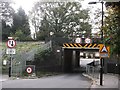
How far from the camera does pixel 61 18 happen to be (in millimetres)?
33750

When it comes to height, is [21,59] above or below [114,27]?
below

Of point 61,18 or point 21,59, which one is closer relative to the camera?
point 21,59

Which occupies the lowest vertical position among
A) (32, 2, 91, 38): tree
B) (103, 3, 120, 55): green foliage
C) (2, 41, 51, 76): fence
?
(2, 41, 51, 76): fence

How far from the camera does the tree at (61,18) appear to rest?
33.6 m

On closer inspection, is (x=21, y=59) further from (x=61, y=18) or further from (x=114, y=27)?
(x=114, y=27)

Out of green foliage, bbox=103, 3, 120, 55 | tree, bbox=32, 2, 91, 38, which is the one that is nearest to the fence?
tree, bbox=32, 2, 91, 38

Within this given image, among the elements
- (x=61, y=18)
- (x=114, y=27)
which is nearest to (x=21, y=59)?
(x=61, y=18)

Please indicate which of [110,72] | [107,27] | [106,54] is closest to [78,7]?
[110,72]

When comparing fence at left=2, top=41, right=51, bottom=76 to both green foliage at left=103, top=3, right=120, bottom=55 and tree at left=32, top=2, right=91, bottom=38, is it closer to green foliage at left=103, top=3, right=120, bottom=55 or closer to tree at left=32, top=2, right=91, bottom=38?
tree at left=32, top=2, right=91, bottom=38

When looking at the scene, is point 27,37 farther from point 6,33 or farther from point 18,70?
point 18,70

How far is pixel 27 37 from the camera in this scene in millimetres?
33344

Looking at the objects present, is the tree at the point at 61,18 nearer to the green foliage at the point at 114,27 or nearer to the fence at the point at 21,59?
the fence at the point at 21,59

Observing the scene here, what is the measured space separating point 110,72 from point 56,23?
11.7 m

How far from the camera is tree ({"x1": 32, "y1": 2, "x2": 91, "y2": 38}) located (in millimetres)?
33625
